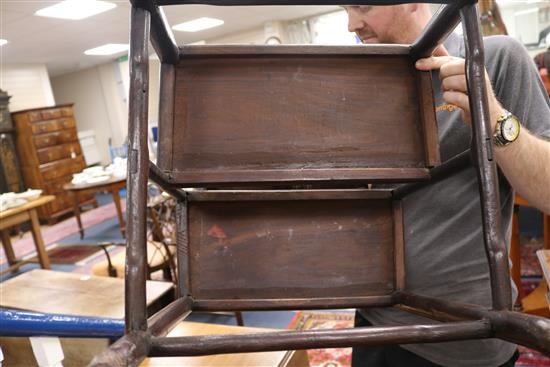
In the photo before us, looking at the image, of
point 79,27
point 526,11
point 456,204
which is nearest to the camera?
point 456,204

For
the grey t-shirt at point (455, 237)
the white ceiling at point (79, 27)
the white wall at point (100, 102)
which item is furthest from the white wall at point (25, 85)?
the grey t-shirt at point (455, 237)


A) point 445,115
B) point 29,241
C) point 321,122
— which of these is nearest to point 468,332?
point 321,122

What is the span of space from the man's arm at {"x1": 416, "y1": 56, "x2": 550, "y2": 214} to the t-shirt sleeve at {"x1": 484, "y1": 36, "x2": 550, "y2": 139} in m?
0.07

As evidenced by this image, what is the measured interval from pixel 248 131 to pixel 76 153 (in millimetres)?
7604

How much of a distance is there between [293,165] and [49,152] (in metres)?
7.26

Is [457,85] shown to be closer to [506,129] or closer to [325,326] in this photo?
[506,129]

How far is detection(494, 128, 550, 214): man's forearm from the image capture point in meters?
0.77

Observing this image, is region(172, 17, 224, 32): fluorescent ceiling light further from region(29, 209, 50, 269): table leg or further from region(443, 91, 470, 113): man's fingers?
region(443, 91, 470, 113): man's fingers

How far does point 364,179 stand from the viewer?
743 millimetres

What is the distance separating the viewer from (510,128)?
719 mm

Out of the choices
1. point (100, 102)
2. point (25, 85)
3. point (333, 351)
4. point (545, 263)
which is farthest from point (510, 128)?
point (100, 102)

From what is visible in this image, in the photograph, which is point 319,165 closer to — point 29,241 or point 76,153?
point 29,241

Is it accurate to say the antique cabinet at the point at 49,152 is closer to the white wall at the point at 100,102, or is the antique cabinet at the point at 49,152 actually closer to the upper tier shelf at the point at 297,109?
the white wall at the point at 100,102

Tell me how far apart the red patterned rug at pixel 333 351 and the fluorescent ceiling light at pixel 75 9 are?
423cm
